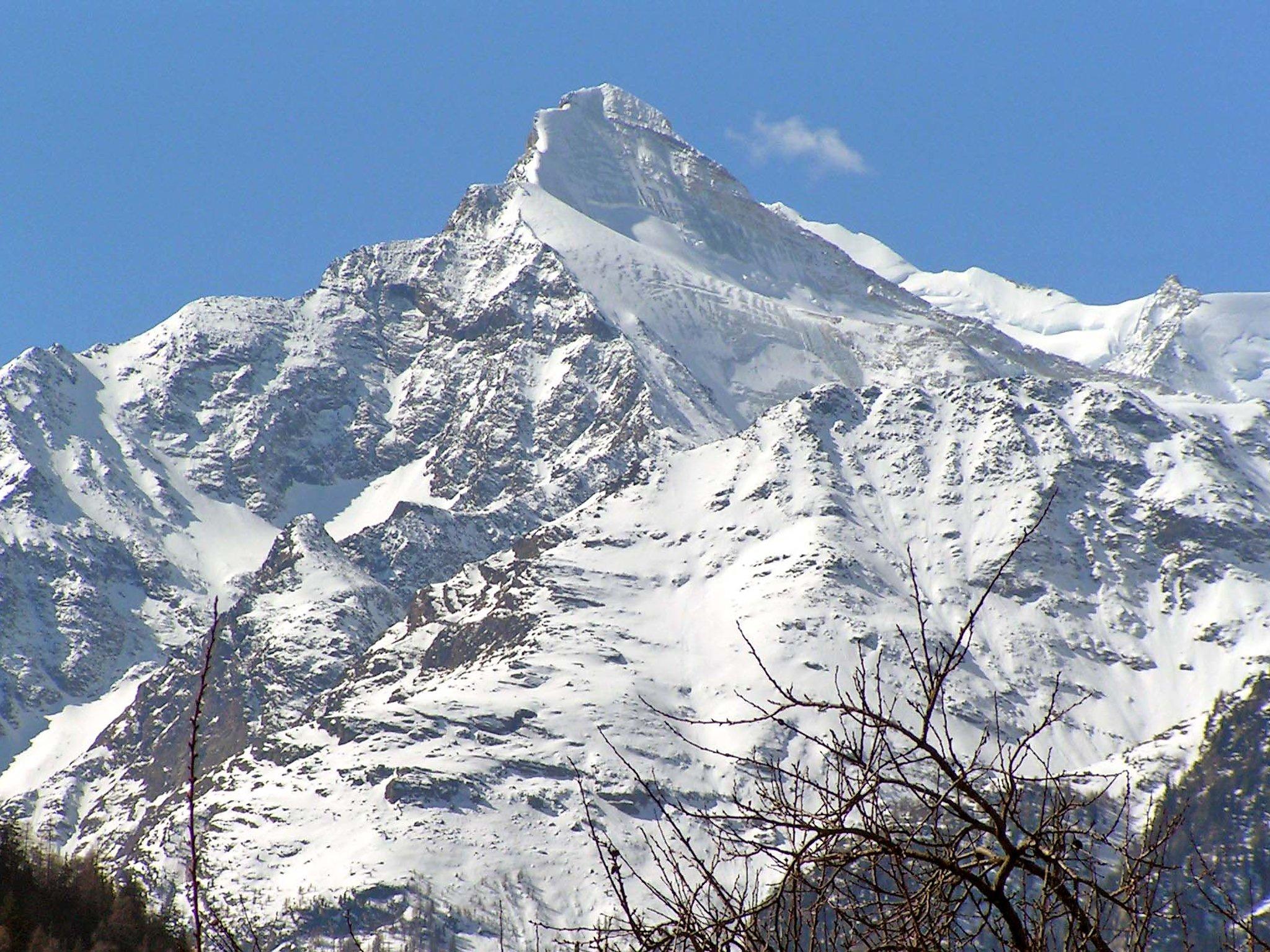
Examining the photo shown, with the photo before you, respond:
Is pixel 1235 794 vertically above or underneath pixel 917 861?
above

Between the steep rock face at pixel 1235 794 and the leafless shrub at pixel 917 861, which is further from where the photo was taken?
the steep rock face at pixel 1235 794

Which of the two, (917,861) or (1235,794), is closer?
(917,861)

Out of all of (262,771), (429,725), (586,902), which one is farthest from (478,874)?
(262,771)

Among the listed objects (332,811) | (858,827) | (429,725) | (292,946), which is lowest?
(858,827)

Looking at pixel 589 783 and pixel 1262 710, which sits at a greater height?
pixel 1262 710

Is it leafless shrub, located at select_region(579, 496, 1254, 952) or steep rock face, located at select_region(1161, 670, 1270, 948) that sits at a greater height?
steep rock face, located at select_region(1161, 670, 1270, 948)

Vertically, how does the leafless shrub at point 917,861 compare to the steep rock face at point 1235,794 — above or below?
below

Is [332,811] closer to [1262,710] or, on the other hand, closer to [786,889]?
[1262,710]

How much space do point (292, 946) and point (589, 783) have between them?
3990cm

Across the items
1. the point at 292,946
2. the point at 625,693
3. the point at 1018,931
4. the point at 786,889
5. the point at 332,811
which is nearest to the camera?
the point at 1018,931

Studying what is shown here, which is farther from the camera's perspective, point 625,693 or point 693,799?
point 625,693

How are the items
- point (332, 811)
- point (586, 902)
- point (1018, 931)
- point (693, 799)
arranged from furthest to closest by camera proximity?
point (332, 811), point (693, 799), point (586, 902), point (1018, 931)

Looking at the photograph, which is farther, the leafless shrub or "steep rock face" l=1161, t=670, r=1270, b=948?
"steep rock face" l=1161, t=670, r=1270, b=948

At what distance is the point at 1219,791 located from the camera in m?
172
